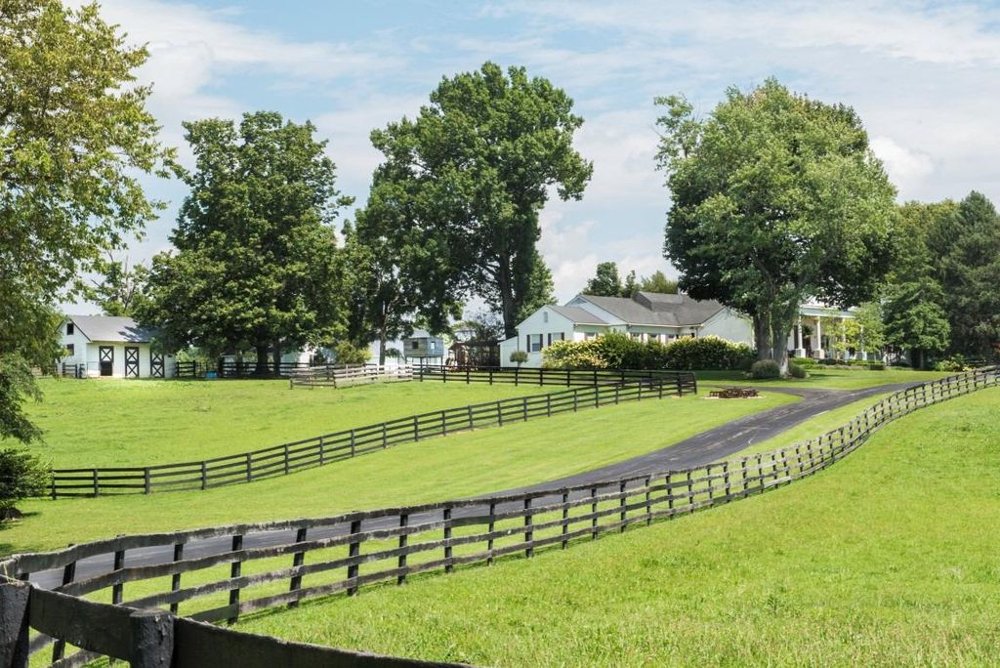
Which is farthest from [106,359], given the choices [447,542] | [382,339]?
[447,542]

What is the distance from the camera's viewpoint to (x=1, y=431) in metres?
26.6

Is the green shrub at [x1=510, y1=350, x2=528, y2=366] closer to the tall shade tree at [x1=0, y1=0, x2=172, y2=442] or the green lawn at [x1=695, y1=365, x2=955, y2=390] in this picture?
the green lawn at [x1=695, y1=365, x2=955, y2=390]

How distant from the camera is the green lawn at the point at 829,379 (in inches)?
2534

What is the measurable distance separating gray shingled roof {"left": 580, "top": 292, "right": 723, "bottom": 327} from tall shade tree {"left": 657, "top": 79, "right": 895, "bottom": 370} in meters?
18.9

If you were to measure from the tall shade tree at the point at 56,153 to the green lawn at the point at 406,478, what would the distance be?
638 cm

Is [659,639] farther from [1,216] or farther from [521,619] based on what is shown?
[1,216]

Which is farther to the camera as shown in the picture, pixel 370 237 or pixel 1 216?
pixel 370 237

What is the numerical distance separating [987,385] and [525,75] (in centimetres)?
5391

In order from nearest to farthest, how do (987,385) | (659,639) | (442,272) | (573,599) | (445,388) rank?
(659,639)
(573,599)
(987,385)
(445,388)
(442,272)

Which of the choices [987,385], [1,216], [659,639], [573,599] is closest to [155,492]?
[1,216]

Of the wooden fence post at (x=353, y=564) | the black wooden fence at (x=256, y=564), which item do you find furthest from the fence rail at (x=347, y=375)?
the wooden fence post at (x=353, y=564)

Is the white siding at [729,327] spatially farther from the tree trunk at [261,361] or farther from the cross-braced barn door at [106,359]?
the cross-braced barn door at [106,359]

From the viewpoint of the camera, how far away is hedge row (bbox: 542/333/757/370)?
256 ft

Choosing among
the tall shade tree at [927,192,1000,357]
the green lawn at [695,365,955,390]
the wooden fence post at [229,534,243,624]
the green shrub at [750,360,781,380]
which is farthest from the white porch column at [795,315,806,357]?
the wooden fence post at [229,534,243,624]
